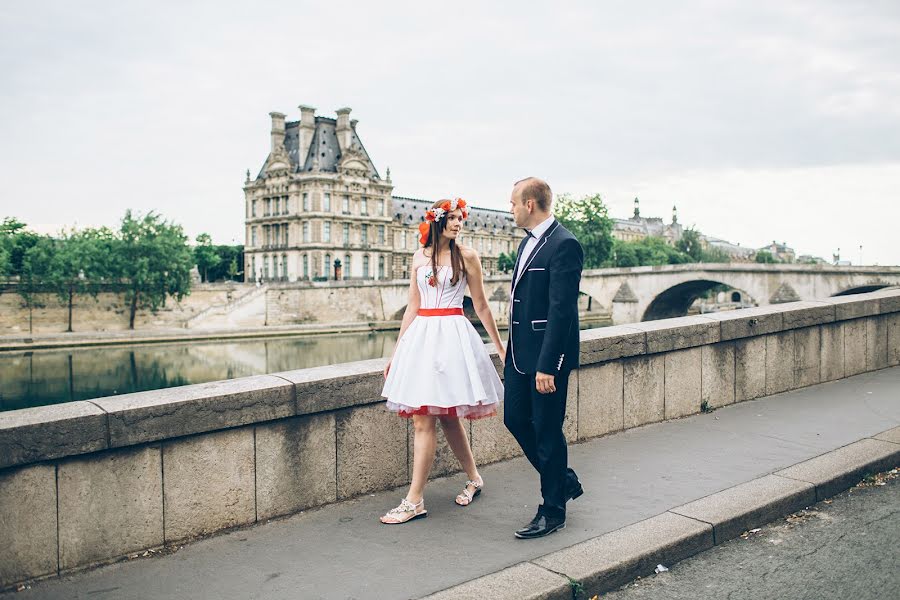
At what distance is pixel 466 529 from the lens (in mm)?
3664

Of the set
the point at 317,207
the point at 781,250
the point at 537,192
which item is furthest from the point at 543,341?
the point at 781,250

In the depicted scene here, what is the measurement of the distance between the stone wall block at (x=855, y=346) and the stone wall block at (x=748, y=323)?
1252mm

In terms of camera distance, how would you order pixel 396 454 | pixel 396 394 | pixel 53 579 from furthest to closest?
Result: pixel 396 454 → pixel 396 394 → pixel 53 579

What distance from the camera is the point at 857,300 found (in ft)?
26.9

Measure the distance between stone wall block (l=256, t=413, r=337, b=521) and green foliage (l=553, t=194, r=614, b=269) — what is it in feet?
199

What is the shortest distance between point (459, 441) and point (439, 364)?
1.74 feet

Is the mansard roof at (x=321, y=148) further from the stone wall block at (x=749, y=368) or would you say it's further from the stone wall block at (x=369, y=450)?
the stone wall block at (x=369, y=450)

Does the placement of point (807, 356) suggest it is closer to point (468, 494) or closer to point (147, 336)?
point (468, 494)

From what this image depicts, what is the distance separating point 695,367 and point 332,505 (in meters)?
3.49

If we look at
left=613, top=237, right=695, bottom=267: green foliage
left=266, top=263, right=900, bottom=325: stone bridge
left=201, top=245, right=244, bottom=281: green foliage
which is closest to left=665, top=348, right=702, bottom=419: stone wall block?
left=266, top=263, right=900, bottom=325: stone bridge

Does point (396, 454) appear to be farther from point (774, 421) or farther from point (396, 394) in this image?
point (774, 421)

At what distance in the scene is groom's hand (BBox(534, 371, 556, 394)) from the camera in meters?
3.47

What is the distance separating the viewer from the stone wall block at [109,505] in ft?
10.7

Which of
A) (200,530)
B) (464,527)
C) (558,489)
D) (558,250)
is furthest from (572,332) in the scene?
(200,530)
